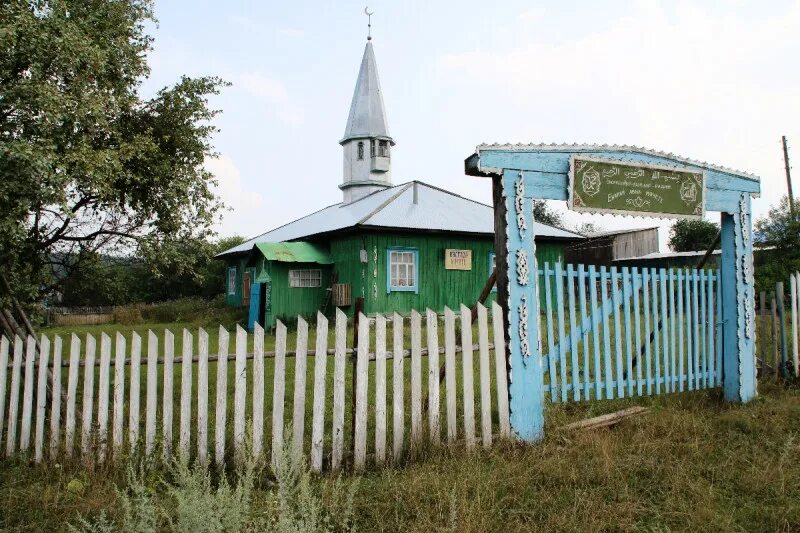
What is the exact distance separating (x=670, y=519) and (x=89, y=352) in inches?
181

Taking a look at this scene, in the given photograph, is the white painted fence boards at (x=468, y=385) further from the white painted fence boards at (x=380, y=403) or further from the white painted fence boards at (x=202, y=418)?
the white painted fence boards at (x=202, y=418)

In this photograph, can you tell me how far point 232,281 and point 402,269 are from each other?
1213cm

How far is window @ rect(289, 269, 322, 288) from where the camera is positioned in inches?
706

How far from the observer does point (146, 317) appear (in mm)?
24703

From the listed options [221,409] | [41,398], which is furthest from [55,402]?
[221,409]

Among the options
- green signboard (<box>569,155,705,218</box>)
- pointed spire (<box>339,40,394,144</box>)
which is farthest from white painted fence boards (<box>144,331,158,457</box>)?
pointed spire (<box>339,40,394,144</box>)

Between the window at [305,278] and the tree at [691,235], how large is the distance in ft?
96.4

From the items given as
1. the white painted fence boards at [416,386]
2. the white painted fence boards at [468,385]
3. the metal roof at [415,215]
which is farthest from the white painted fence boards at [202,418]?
the metal roof at [415,215]

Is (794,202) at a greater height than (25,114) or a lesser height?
greater

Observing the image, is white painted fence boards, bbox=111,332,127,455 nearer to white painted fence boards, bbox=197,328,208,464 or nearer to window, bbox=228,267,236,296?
white painted fence boards, bbox=197,328,208,464

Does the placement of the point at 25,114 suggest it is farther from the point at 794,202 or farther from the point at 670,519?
the point at 794,202

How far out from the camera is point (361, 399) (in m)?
4.59

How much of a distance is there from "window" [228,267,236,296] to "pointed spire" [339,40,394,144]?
776 cm

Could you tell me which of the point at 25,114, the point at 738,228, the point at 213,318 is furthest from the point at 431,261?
the point at 25,114
